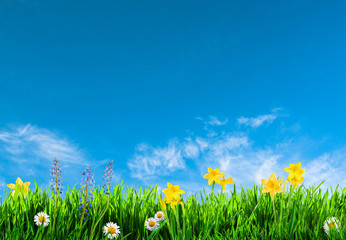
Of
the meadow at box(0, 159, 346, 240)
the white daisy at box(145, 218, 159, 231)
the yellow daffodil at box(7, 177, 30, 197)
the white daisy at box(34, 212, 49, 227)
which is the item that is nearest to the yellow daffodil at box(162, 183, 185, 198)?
the meadow at box(0, 159, 346, 240)

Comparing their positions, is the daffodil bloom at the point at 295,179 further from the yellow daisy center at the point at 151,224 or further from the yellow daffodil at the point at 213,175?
the yellow daisy center at the point at 151,224

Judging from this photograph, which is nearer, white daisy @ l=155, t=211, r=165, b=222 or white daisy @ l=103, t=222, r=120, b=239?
white daisy @ l=103, t=222, r=120, b=239

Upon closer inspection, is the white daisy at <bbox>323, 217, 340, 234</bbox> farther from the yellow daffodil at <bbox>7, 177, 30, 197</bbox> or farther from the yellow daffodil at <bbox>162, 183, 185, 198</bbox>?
the yellow daffodil at <bbox>7, 177, 30, 197</bbox>

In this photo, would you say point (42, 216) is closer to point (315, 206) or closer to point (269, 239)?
point (269, 239)

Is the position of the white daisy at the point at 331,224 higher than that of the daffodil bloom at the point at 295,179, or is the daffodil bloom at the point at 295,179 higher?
the daffodil bloom at the point at 295,179

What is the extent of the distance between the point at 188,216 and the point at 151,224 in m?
0.47

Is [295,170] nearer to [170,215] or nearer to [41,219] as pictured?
[170,215]

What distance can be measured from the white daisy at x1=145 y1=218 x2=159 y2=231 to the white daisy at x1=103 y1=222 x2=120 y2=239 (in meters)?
0.35

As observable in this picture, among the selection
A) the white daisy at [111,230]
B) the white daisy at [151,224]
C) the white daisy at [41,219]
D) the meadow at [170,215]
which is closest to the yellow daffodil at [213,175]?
the meadow at [170,215]

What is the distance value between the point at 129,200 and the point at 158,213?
602 millimetres

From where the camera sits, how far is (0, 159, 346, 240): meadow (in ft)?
12.4

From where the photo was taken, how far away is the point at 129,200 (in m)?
4.78

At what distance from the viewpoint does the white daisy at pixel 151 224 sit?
13.6 feet

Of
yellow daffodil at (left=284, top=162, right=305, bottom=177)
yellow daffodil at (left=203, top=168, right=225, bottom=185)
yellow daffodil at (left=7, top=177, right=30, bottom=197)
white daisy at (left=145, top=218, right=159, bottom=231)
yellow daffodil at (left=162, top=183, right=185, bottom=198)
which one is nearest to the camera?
yellow daffodil at (left=162, top=183, right=185, bottom=198)
